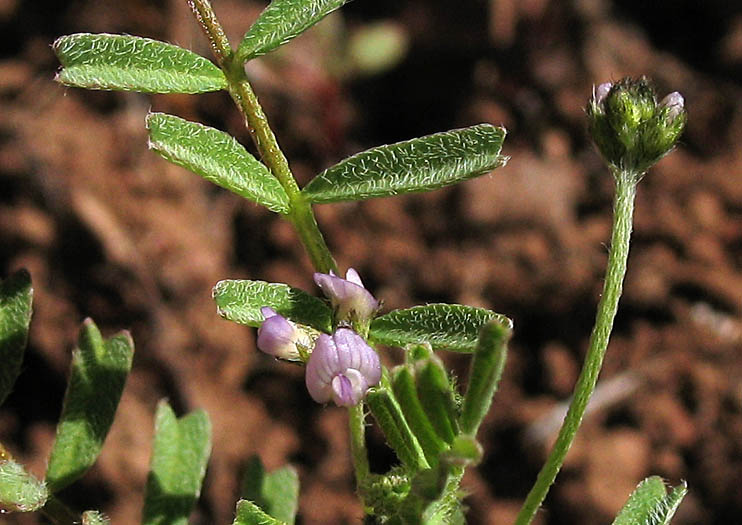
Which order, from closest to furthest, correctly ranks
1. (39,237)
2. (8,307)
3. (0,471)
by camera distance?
(0,471) → (8,307) → (39,237)

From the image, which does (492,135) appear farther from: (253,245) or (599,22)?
(599,22)

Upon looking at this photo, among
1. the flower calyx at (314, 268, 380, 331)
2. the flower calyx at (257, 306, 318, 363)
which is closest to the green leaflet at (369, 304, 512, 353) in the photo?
→ the flower calyx at (314, 268, 380, 331)

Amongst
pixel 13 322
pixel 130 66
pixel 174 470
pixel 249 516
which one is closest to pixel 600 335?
pixel 249 516

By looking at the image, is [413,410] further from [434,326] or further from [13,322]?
[13,322]

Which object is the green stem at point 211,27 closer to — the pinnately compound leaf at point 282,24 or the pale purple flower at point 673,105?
the pinnately compound leaf at point 282,24

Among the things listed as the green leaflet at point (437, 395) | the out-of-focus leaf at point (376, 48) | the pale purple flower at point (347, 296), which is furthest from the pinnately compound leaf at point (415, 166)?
the out-of-focus leaf at point (376, 48)

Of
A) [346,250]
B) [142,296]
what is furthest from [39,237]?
[346,250]

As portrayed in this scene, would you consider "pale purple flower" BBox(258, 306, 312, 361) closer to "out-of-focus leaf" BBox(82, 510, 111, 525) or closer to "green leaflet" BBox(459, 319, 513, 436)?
"green leaflet" BBox(459, 319, 513, 436)
